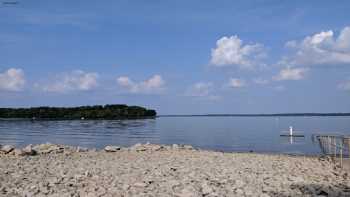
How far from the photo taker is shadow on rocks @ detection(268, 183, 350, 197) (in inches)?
451

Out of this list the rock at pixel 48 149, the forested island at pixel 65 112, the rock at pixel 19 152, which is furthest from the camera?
the forested island at pixel 65 112

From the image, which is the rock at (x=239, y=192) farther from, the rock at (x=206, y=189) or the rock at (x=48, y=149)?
the rock at (x=48, y=149)

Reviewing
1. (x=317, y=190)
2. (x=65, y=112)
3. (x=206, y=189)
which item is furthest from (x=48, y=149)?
(x=65, y=112)

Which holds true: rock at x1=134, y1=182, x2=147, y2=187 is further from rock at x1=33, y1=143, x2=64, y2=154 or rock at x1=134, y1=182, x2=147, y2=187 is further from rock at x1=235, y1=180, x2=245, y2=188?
rock at x1=33, y1=143, x2=64, y2=154

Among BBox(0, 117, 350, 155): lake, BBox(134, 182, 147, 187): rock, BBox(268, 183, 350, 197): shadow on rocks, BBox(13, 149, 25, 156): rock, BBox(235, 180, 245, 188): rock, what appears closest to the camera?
BBox(268, 183, 350, 197): shadow on rocks

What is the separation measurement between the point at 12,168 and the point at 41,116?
177622mm

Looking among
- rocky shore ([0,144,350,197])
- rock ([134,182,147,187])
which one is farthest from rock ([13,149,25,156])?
rock ([134,182,147,187])

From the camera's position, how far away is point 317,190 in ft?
39.4

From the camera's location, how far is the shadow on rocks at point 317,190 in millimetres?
11455

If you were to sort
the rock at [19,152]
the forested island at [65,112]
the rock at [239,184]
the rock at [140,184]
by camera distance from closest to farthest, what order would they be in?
the rock at [140,184] → the rock at [239,184] → the rock at [19,152] → the forested island at [65,112]

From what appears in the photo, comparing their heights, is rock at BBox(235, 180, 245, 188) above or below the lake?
above

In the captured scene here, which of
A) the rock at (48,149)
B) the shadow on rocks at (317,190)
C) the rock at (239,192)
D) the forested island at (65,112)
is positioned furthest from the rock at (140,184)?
the forested island at (65,112)

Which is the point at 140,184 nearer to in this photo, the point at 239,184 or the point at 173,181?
the point at 173,181

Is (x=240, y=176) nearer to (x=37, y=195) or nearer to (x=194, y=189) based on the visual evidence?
(x=194, y=189)
